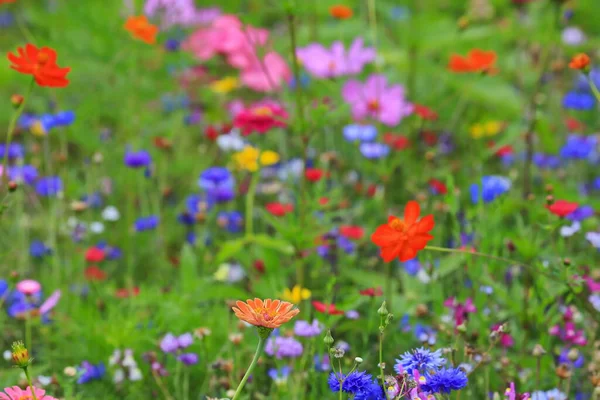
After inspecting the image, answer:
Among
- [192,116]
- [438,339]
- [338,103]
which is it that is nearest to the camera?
[438,339]

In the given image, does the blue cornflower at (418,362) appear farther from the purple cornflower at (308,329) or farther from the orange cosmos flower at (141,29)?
the orange cosmos flower at (141,29)

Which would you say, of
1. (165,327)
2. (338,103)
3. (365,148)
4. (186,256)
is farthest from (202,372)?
(365,148)

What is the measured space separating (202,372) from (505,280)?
69 centimetres

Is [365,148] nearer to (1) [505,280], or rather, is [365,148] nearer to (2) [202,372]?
(1) [505,280]

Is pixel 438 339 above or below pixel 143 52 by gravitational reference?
below

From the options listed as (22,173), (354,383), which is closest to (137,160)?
(22,173)

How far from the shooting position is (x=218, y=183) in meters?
1.87

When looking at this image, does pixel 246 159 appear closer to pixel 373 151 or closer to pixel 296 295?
pixel 373 151

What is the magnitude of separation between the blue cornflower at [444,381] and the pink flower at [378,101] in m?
1.14

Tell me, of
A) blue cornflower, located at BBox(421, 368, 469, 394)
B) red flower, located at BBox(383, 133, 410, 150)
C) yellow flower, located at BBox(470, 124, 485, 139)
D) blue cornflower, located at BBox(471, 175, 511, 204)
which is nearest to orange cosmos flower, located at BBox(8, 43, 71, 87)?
blue cornflower, located at BBox(421, 368, 469, 394)

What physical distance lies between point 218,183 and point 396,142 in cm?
49

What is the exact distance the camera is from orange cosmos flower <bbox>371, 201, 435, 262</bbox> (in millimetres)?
1035

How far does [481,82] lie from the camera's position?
2.49 m

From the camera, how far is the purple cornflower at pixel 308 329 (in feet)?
4.20
